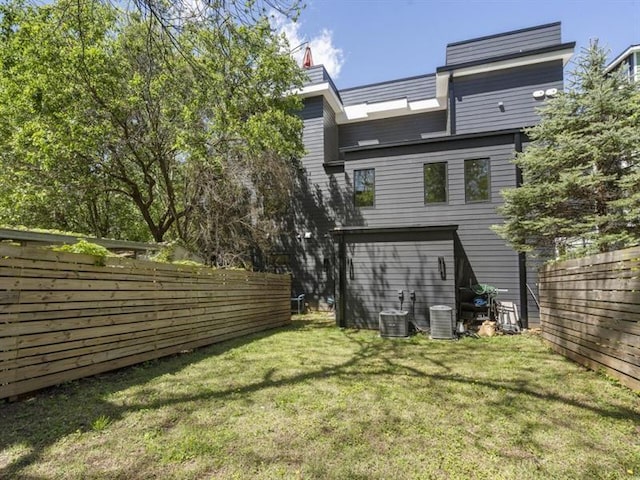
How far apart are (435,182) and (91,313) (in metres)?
9.26

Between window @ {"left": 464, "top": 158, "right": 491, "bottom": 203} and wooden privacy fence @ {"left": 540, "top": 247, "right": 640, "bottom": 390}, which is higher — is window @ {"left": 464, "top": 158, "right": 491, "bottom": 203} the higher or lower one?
the higher one

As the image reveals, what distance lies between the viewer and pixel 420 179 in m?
10.6

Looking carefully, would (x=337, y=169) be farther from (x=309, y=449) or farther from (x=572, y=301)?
(x=309, y=449)

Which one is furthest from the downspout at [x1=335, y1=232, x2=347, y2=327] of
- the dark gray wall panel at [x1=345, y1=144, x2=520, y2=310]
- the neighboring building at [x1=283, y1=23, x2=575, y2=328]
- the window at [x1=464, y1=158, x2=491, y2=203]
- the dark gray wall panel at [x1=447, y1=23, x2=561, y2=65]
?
the dark gray wall panel at [x1=447, y1=23, x2=561, y2=65]

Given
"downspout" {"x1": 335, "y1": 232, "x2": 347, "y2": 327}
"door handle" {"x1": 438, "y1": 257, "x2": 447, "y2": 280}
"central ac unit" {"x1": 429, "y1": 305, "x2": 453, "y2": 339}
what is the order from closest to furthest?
"central ac unit" {"x1": 429, "y1": 305, "x2": 453, "y2": 339}, "door handle" {"x1": 438, "y1": 257, "x2": 447, "y2": 280}, "downspout" {"x1": 335, "y1": 232, "x2": 347, "y2": 327}

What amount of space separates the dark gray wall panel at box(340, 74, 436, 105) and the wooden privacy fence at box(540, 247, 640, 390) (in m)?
9.68

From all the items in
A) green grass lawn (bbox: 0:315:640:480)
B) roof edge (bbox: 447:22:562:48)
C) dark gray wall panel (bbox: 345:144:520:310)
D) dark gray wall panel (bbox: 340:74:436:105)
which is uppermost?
roof edge (bbox: 447:22:562:48)

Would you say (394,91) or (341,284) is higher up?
(394,91)

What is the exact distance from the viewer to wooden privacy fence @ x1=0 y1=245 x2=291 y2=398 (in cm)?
344

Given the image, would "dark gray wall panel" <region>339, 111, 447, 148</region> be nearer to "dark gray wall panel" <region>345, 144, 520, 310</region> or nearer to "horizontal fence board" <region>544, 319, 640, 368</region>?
"dark gray wall panel" <region>345, 144, 520, 310</region>

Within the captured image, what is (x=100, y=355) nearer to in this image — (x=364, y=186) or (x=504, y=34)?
(x=364, y=186)

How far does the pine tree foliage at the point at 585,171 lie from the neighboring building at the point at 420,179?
139 centimetres

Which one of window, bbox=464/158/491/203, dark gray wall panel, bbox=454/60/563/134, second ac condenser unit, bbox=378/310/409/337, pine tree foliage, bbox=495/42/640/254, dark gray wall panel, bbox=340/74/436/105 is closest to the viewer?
pine tree foliage, bbox=495/42/640/254

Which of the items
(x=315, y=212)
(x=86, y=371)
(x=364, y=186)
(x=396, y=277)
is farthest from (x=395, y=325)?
(x=86, y=371)
